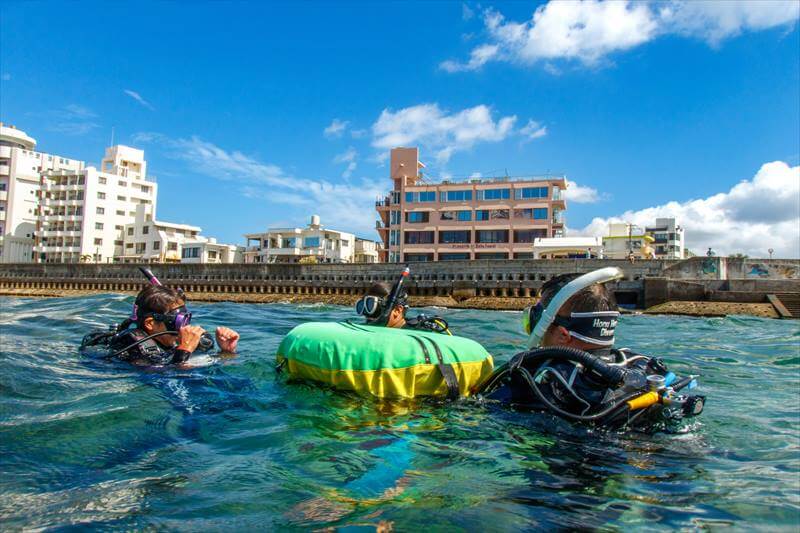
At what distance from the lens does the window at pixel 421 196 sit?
54062 millimetres

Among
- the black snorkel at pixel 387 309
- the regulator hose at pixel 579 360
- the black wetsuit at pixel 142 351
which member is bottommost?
the black wetsuit at pixel 142 351

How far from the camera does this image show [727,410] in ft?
15.8

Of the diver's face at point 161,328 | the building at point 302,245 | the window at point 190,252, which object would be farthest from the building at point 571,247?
the window at point 190,252

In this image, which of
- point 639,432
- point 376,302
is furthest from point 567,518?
point 376,302

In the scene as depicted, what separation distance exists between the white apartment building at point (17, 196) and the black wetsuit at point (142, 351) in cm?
6812

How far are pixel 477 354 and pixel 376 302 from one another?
5.06 ft

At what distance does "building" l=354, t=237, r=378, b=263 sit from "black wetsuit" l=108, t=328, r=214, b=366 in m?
57.8

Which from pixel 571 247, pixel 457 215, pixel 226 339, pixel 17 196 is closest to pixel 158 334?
pixel 226 339

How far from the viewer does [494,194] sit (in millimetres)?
51938

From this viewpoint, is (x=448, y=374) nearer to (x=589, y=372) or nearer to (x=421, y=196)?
(x=589, y=372)

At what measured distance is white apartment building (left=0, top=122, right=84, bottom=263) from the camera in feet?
208

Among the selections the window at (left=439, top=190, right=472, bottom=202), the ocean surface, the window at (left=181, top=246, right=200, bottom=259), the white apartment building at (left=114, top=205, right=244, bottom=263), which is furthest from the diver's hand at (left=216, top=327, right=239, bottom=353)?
the window at (left=181, top=246, right=200, bottom=259)

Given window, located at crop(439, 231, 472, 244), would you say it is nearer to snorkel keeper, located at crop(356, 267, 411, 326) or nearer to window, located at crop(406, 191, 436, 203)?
window, located at crop(406, 191, 436, 203)

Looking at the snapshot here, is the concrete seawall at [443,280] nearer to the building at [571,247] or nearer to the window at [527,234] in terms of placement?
the building at [571,247]
